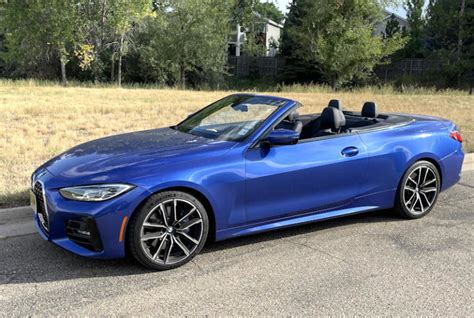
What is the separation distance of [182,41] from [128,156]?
32765mm

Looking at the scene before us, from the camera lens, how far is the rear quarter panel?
5.13m

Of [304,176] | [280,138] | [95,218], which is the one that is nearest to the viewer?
[95,218]

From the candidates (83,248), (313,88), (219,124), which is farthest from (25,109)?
(313,88)

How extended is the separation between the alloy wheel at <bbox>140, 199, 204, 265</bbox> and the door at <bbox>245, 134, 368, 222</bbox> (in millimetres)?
534

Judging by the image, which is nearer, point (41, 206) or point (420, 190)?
point (41, 206)

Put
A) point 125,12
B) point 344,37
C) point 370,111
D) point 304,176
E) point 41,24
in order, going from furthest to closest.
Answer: point 344,37 → point 41,24 → point 125,12 → point 370,111 → point 304,176

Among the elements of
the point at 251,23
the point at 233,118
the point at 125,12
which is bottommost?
the point at 233,118

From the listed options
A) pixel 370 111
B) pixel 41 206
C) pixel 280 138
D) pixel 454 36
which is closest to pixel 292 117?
pixel 280 138

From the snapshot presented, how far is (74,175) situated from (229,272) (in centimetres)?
148

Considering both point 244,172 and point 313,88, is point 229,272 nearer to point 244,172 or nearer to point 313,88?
point 244,172

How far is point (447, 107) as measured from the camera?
1579cm

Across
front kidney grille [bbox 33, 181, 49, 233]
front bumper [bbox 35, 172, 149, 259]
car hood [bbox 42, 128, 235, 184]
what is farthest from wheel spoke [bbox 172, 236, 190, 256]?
front kidney grille [bbox 33, 181, 49, 233]

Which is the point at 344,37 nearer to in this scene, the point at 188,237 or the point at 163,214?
the point at 188,237

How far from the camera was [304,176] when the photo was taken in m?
4.61
